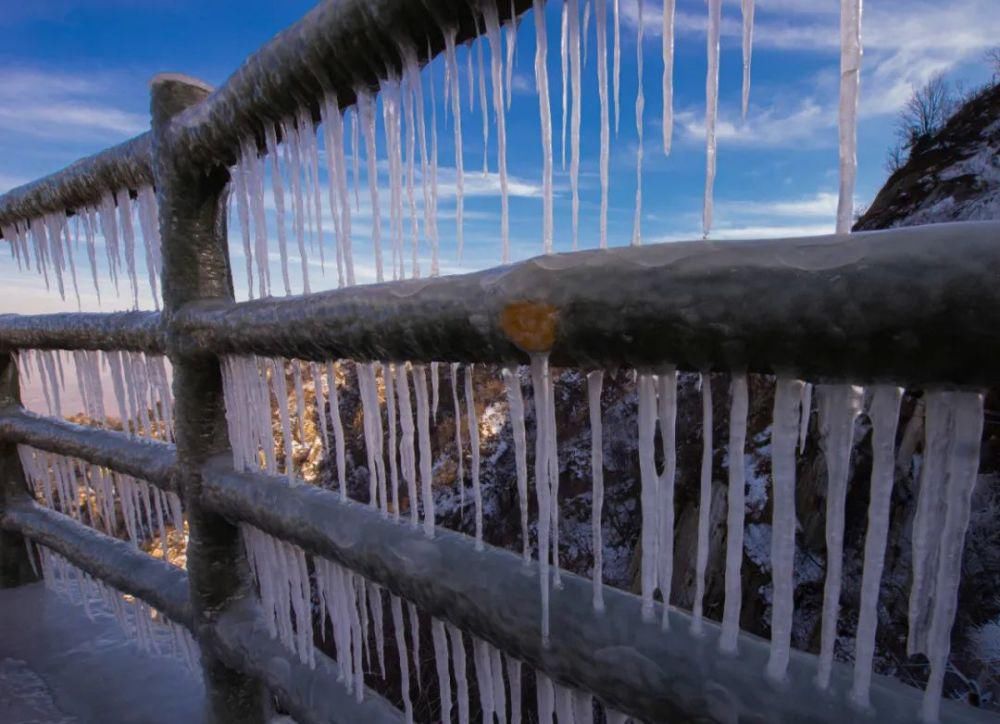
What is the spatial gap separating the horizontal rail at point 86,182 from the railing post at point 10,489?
2.72ft

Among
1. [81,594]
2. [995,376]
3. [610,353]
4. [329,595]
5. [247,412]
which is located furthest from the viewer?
[81,594]

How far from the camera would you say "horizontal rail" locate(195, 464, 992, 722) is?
22.1 inches

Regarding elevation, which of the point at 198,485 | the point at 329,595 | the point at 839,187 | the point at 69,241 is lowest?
the point at 329,595

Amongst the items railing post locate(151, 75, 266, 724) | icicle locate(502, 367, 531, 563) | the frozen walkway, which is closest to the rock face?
icicle locate(502, 367, 531, 563)

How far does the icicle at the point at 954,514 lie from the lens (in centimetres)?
44

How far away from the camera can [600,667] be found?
687mm

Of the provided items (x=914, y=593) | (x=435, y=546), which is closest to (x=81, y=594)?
(x=435, y=546)

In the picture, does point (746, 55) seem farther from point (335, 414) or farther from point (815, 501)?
point (815, 501)

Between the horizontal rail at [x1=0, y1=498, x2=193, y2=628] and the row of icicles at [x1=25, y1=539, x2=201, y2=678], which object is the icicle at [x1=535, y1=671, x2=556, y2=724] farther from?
the row of icicles at [x1=25, y1=539, x2=201, y2=678]

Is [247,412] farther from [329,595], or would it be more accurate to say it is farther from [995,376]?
[995,376]

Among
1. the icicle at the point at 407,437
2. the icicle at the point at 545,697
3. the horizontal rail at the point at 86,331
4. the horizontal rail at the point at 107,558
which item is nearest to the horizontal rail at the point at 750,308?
the icicle at the point at 407,437

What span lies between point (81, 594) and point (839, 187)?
10.6 ft

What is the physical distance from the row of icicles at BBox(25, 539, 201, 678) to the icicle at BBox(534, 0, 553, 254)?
1.77m

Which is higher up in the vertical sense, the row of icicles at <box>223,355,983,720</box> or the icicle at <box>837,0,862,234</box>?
the icicle at <box>837,0,862,234</box>
